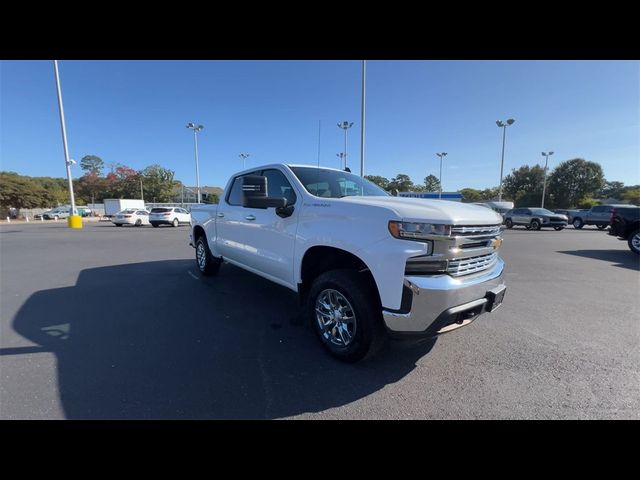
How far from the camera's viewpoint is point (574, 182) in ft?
190

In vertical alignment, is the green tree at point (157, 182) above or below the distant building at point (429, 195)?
above

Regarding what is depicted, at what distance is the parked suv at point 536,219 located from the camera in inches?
818

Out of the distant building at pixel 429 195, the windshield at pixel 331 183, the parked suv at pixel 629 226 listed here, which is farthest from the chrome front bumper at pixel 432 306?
the parked suv at pixel 629 226

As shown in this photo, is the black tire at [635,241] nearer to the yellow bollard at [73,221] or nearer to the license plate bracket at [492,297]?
the license plate bracket at [492,297]

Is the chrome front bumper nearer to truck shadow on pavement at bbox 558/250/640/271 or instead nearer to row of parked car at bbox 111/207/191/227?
truck shadow on pavement at bbox 558/250/640/271

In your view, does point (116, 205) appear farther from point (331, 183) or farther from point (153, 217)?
point (331, 183)

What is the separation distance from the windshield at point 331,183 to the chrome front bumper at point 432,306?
160cm

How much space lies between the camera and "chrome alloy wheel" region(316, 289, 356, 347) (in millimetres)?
2635

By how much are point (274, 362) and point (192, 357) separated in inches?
32.3

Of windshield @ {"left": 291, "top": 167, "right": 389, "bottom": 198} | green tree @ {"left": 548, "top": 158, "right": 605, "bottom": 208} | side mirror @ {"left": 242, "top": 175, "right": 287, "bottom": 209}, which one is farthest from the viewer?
green tree @ {"left": 548, "top": 158, "right": 605, "bottom": 208}

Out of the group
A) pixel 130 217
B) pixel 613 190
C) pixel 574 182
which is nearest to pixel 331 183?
pixel 130 217

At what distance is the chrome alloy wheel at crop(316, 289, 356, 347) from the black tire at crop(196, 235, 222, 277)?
327 cm

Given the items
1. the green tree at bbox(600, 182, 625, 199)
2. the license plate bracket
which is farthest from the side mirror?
the green tree at bbox(600, 182, 625, 199)
